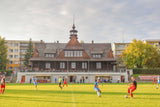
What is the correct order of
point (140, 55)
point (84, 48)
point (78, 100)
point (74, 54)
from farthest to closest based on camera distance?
Result: point (84, 48)
point (140, 55)
point (74, 54)
point (78, 100)

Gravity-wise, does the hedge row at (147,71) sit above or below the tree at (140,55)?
below

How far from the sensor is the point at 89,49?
74625 millimetres

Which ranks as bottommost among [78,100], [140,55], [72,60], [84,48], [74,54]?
[78,100]

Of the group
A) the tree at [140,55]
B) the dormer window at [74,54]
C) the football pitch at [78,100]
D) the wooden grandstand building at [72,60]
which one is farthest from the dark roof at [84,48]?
the football pitch at [78,100]

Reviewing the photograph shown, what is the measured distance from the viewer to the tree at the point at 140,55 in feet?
232

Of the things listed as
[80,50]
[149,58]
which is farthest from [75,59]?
[149,58]

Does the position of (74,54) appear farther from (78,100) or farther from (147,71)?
(78,100)

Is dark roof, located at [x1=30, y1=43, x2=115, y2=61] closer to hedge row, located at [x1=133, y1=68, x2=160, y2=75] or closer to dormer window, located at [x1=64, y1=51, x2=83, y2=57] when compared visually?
dormer window, located at [x1=64, y1=51, x2=83, y2=57]

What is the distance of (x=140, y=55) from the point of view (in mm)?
71000

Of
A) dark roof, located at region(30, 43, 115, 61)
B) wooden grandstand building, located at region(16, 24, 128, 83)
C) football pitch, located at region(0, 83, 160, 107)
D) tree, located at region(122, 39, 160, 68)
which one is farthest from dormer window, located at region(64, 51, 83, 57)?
football pitch, located at region(0, 83, 160, 107)

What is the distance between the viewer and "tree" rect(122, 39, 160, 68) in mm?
70694

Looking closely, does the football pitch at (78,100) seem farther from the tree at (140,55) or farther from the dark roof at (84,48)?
the tree at (140,55)

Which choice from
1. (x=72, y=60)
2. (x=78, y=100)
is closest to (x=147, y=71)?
(x=72, y=60)

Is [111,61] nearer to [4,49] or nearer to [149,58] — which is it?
[149,58]
